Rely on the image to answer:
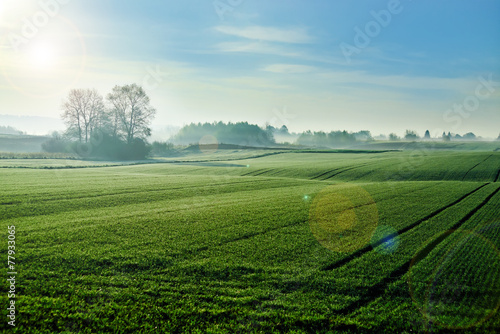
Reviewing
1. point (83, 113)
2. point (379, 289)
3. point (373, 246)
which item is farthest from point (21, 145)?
point (379, 289)

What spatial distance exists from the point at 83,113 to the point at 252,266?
8554 centimetres

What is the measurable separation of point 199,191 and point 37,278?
61.8ft

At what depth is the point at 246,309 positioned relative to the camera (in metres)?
8.04

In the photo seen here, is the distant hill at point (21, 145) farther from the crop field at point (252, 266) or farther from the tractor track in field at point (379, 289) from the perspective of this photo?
the tractor track in field at point (379, 289)

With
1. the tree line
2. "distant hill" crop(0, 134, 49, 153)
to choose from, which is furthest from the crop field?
"distant hill" crop(0, 134, 49, 153)

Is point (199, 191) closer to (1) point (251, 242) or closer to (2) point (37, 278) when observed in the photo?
(1) point (251, 242)

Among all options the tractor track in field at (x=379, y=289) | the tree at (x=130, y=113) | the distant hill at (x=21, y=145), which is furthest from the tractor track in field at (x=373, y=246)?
the distant hill at (x=21, y=145)

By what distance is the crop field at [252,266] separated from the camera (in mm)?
7664

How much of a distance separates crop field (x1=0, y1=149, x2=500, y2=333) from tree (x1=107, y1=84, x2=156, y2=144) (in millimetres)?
59611

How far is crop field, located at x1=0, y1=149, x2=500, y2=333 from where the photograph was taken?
7.66 meters

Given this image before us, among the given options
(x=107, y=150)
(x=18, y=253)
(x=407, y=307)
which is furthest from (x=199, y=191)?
(x=107, y=150)

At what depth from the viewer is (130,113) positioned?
7869 centimetres

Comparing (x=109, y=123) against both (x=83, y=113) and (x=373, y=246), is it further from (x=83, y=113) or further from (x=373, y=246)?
(x=373, y=246)

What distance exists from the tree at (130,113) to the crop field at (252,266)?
59611 mm
